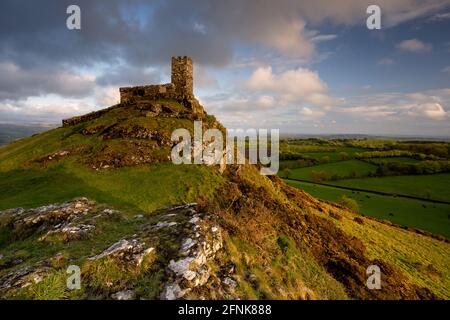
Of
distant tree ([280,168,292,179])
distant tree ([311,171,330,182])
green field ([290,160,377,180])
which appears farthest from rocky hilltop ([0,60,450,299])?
green field ([290,160,377,180])

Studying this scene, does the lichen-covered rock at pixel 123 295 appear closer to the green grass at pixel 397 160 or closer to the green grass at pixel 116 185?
the green grass at pixel 116 185

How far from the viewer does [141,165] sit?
85.2 ft

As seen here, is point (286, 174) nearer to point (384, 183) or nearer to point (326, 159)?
point (326, 159)

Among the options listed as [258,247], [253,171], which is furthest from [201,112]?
[258,247]

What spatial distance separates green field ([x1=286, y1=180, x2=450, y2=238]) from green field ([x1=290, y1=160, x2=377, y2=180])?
76.7 feet

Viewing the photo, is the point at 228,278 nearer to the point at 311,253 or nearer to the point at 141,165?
the point at 311,253

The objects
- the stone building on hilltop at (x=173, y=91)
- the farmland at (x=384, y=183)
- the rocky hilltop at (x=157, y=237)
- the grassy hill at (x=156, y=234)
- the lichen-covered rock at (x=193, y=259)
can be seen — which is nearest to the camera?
the lichen-covered rock at (x=193, y=259)

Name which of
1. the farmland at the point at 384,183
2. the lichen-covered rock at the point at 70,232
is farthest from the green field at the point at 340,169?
the lichen-covered rock at the point at 70,232

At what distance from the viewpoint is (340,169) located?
122 m

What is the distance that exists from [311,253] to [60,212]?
41.5ft

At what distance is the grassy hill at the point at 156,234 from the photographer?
8125 mm

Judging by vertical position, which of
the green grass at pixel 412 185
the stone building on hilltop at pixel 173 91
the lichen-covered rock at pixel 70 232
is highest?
the stone building on hilltop at pixel 173 91

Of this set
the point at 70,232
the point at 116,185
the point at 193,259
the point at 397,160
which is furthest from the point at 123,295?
the point at 397,160

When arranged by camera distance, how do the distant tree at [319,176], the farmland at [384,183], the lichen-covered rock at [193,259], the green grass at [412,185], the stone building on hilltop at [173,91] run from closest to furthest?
the lichen-covered rock at [193,259] → the stone building on hilltop at [173,91] → the farmland at [384,183] → the green grass at [412,185] → the distant tree at [319,176]
